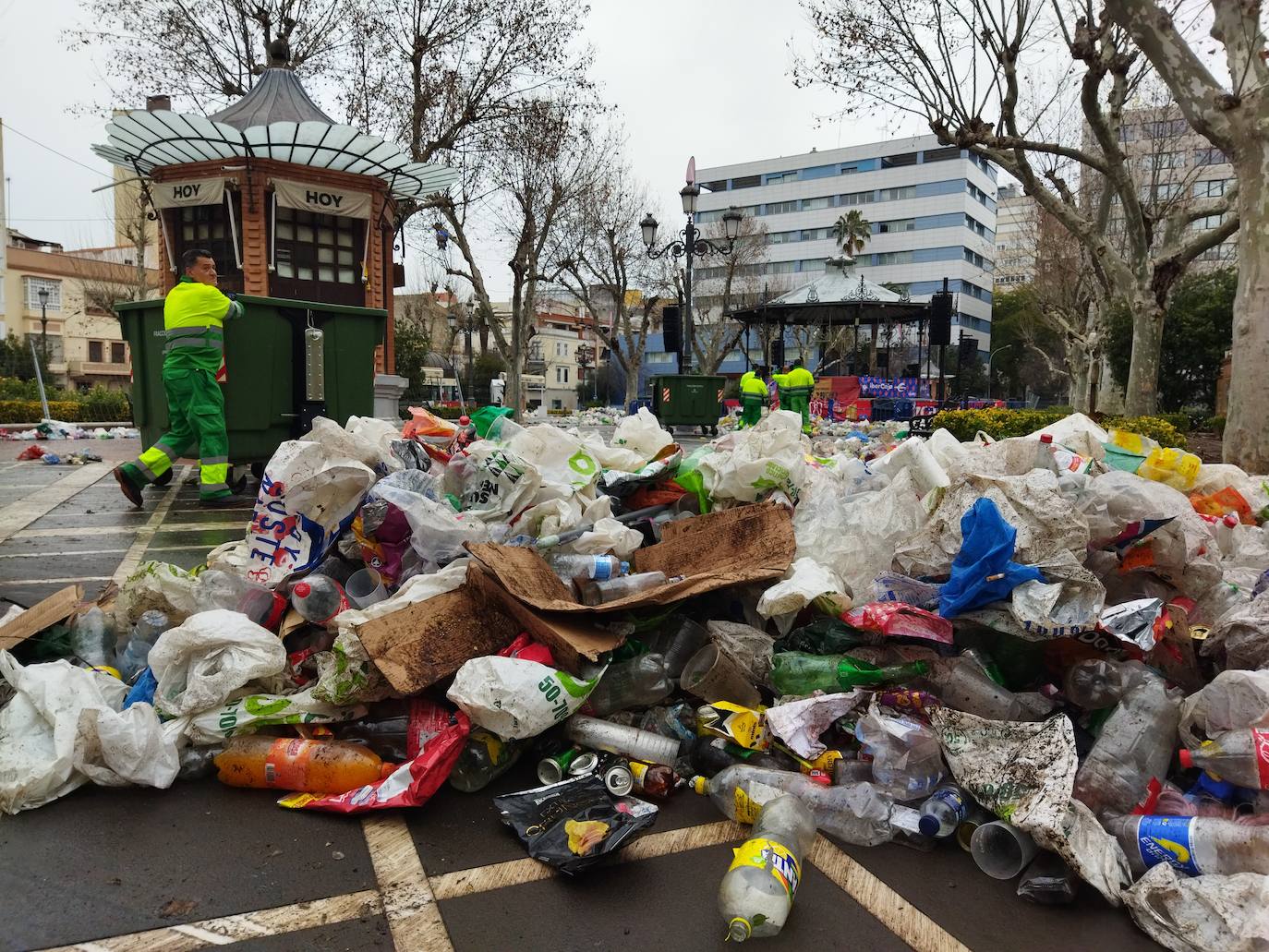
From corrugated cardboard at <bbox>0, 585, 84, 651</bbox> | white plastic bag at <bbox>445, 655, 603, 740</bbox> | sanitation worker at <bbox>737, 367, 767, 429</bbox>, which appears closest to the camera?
white plastic bag at <bbox>445, 655, 603, 740</bbox>

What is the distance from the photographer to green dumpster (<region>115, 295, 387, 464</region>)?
6.44 m

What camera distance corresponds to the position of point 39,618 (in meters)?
2.84

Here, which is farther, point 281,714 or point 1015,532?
point 1015,532

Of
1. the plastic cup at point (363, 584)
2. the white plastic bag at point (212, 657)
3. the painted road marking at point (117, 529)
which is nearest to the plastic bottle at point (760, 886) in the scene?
the white plastic bag at point (212, 657)

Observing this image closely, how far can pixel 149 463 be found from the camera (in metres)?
5.90

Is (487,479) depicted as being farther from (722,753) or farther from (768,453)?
(722,753)

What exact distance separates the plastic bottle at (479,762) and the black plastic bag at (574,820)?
120 millimetres

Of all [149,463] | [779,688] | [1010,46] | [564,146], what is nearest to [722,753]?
[779,688]

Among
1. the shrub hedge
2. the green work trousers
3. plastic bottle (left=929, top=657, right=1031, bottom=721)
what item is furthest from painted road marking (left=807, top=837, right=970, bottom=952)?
the shrub hedge

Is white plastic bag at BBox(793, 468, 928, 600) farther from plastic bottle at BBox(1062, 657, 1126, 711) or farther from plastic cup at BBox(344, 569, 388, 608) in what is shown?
plastic cup at BBox(344, 569, 388, 608)

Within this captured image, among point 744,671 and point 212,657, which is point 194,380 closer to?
point 212,657

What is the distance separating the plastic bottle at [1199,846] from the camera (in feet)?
5.97

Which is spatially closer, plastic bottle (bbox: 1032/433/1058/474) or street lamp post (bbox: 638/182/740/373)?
plastic bottle (bbox: 1032/433/1058/474)

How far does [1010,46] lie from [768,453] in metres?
9.55
